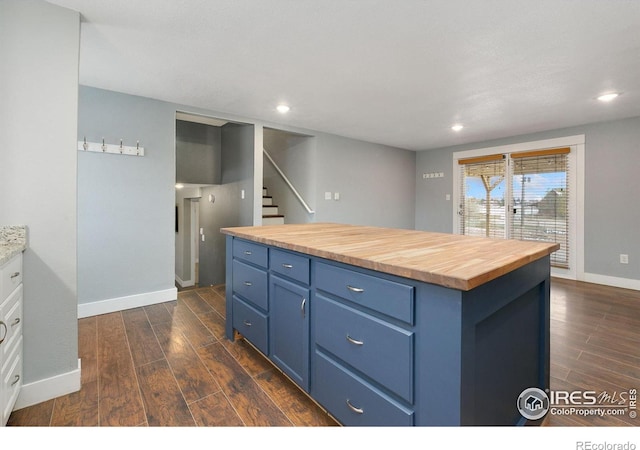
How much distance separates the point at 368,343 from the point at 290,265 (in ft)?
Answer: 2.05

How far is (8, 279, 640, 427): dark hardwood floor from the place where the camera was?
60.0 inches

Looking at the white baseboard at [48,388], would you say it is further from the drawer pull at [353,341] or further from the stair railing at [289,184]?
the stair railing at [289,184]

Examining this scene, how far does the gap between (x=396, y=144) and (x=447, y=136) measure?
3.22ft

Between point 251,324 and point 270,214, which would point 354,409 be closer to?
point 251,324

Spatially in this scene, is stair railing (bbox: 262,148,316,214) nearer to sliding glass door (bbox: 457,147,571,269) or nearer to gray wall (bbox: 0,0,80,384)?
sliding glass door (bbox: 457,147,571,269)

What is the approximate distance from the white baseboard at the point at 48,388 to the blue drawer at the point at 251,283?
1021 millimetres

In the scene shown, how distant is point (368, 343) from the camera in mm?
1227

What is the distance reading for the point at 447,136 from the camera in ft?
16.5

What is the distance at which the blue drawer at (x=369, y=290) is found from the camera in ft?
3.54

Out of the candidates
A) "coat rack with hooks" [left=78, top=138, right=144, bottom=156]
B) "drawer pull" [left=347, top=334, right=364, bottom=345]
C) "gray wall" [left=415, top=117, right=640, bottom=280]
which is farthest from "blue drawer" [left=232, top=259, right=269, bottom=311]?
"gray wall" [left=415, top=117, right=640, bottom=280]

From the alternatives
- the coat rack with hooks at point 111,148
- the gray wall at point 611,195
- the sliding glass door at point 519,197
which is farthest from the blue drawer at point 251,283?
the gray wall at point 611,195

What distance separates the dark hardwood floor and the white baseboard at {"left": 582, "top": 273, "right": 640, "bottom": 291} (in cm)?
121

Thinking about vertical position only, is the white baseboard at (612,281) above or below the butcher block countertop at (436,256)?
below

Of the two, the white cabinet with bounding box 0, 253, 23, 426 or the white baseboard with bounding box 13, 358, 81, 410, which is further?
the white baseboard with bounding box 13, 358, 81, 410
